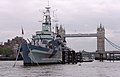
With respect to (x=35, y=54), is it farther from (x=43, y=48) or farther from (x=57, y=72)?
(x=57, y=72)

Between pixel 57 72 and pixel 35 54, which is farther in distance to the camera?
pixel 35 54

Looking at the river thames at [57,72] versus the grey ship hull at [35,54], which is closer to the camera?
the river thames at [57,72]

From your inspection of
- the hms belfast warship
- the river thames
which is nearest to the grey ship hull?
the hms belfast warship

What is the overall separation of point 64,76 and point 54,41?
6306cm

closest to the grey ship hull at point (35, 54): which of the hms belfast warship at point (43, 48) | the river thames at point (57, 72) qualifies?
the hms belfast warship at point (43, 48)

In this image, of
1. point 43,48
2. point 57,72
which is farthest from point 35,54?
point 57,72

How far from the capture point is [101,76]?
64.1m

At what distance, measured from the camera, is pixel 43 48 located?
370 ft

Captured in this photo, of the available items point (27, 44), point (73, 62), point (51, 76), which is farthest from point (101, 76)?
point (73, 62)

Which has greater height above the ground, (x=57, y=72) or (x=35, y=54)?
(x=35, y=54)

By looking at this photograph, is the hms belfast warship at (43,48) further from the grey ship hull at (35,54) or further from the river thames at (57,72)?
the river thames at (57,72)

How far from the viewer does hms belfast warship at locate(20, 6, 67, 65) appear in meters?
109

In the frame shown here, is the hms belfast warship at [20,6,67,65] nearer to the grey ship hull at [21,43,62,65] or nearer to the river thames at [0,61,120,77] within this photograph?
the grey ship hull at [21,43,62,65]

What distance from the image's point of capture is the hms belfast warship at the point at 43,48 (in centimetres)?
10869
